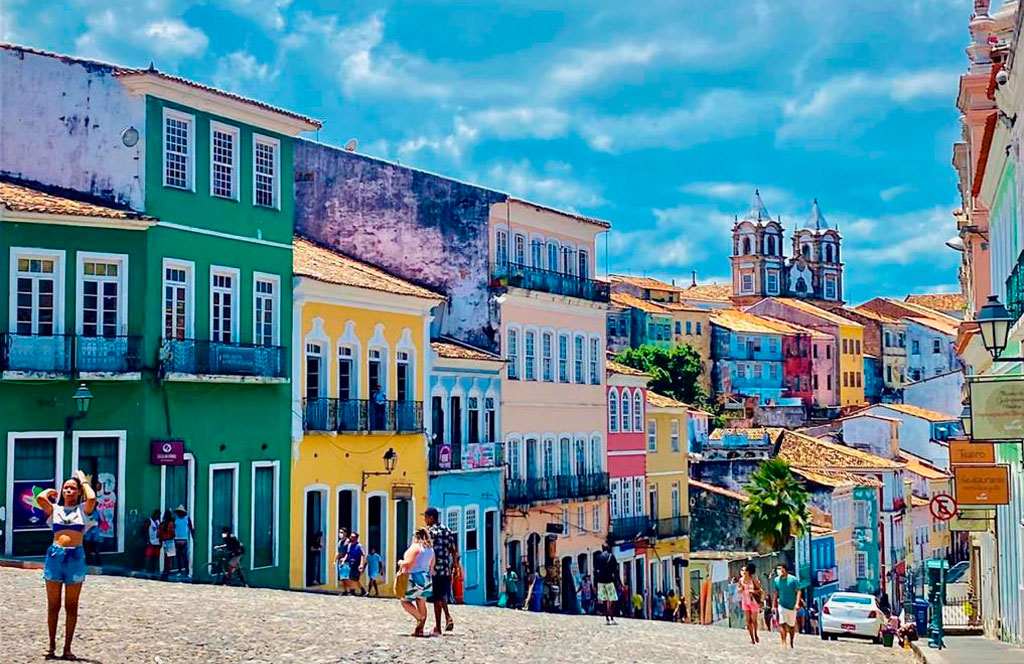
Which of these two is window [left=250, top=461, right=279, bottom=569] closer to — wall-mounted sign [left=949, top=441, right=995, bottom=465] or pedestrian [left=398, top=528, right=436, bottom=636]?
pedestrian [left=398, top=528, right=436, bottom=636]

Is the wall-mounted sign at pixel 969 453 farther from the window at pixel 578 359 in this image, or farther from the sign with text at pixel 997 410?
the window at pixel 578 359

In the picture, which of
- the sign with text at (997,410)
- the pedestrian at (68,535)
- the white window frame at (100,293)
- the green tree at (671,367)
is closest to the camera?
the pedestrian at (68,535)

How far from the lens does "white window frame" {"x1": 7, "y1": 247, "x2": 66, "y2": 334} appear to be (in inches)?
1064

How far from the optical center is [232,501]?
30562mm

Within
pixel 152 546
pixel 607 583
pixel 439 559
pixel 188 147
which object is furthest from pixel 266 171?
pixel 439 559

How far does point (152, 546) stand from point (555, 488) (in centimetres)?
1886

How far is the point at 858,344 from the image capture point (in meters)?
133

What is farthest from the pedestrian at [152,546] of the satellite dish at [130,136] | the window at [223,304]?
the satellite dish at [130,136]

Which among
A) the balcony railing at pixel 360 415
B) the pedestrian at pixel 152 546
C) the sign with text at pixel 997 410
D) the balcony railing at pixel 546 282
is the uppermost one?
the balcony railing at pixel 546 282

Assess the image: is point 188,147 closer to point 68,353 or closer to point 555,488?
point 68,353

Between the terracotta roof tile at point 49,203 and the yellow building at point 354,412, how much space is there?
539 centimetres

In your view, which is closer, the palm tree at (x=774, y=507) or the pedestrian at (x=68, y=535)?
the pedestrian at (x=68, y=535)

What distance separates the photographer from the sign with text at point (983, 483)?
73.1 feet

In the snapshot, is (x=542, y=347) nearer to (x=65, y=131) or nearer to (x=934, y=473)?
(x=65, y=131)
